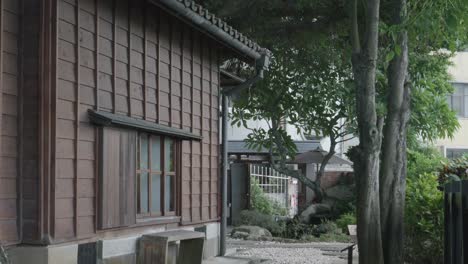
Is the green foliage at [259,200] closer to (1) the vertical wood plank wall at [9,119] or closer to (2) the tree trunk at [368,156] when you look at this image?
(2) the tree trunk at [368,156]

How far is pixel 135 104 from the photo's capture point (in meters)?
8.12

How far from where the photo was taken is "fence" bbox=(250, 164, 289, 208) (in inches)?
832

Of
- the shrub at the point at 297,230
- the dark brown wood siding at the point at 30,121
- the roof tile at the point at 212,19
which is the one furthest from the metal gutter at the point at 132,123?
the shrub at the point at 297,230

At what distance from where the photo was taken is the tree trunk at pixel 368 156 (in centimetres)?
955

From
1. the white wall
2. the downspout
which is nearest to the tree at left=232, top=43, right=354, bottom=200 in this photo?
the downspout

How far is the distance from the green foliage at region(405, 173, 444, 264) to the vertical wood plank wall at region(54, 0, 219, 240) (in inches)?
131

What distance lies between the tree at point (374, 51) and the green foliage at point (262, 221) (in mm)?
5441

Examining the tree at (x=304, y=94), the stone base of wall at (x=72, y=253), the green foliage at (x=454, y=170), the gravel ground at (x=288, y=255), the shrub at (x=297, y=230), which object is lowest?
the shrub at (x=297, y=230)

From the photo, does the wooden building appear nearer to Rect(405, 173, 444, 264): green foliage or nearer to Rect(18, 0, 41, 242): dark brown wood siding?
Rect(18, 0, 41, 242): dark brown wood siding

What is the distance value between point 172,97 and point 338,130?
9922 millimetres

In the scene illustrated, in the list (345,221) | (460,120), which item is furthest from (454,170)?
(460,120)

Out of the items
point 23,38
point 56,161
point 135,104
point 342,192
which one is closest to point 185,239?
point 135,104

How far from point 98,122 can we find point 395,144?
5.46m

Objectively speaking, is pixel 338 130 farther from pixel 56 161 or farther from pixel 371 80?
pixel 56 161
